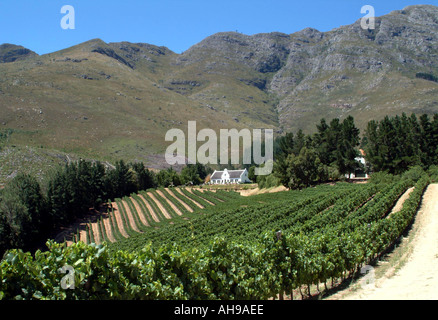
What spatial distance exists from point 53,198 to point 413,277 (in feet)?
181

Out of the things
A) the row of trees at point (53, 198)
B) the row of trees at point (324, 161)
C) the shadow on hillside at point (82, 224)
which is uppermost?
the row of trees at point (324, 161)

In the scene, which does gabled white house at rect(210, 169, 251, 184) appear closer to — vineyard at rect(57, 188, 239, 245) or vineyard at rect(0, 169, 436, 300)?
vineyard at rect(57, 188, 239, 245)

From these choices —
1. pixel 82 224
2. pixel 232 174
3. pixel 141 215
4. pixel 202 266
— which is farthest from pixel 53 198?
pixel 232 174

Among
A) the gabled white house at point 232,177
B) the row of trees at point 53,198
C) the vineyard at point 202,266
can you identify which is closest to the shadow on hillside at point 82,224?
the row of trees at point 53,198

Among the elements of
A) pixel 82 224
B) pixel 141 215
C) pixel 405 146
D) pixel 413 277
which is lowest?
pixel 82 224

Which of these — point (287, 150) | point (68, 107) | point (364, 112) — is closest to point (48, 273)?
point (287, 150)

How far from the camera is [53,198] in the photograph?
182 ft

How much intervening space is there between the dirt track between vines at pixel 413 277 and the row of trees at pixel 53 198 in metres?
46.5

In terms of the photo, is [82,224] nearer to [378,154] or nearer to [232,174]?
[378,154]

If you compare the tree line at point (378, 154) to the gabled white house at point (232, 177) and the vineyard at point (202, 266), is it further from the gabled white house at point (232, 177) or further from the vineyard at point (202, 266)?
the gabled white house at point (232, 177)

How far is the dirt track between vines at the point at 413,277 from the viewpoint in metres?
10.3

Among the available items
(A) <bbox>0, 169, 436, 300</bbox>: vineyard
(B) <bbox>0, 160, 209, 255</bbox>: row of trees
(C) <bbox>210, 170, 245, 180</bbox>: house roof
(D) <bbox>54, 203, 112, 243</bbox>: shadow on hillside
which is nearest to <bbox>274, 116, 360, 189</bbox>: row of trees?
(A) <bbox>0, 169, 436, 300</bbox>: vineyard
